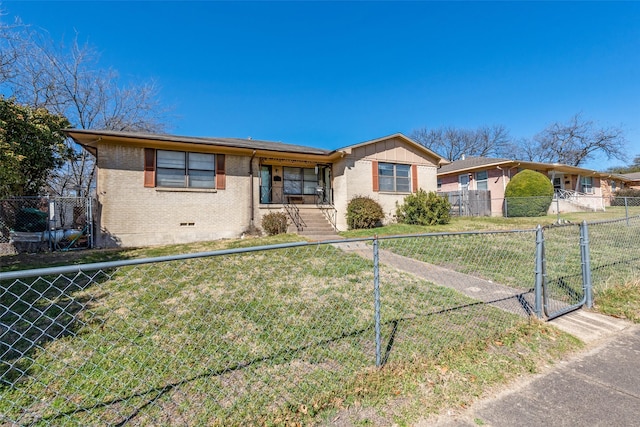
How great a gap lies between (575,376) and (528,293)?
240 centimetres

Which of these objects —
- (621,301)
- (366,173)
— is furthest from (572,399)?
(366,173)

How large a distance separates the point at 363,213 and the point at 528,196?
1117 centimetres

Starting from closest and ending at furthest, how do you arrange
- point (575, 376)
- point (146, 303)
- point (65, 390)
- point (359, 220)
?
point (65, 390), point (575, 376), point (146, 303), point (359, 220)

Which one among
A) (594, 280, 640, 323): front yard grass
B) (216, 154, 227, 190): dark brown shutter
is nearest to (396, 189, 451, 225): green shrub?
(216, 154, 227, 190): dark brown shutter

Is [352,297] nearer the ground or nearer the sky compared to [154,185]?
nearer the ground

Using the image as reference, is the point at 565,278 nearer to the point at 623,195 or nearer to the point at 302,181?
the point at 302,181

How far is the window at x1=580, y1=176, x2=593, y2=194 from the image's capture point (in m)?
25.2

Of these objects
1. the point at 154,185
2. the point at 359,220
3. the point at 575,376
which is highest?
the point at 154,185

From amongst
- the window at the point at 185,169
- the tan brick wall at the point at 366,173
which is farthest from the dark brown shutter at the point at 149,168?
the tan brick wall at the point at 366,173

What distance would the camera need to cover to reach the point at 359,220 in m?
12.8

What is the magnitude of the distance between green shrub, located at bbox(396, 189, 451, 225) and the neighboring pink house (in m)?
7.70

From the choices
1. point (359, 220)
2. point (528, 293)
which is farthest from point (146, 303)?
point (359, 220)

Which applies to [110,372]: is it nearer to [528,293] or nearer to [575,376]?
[575,376]

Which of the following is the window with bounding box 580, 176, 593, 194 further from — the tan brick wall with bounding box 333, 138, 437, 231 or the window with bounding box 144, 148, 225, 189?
the window with bounding box 144, 148, 225, 189
